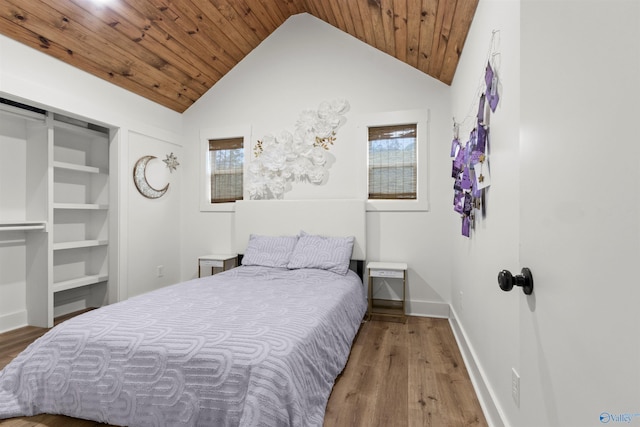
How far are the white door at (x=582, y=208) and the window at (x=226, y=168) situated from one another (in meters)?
3.74

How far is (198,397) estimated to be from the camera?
141 cm

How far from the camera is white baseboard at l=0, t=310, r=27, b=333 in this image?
301cm

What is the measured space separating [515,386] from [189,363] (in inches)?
55.5

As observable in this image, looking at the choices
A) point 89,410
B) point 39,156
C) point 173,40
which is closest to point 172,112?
point 173,40

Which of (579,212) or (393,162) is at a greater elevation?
(393,162)

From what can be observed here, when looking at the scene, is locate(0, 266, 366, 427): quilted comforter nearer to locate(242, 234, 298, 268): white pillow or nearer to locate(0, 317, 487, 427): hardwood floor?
locate(0, 317, 487, 427): hardwood floor

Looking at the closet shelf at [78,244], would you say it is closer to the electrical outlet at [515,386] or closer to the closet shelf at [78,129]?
the closet shelf at [78,129]

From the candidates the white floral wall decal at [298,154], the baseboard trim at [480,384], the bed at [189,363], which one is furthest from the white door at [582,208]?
the white floral wall decal at [298,154]

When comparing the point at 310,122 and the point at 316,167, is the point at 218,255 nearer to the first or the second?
the point at 316,167

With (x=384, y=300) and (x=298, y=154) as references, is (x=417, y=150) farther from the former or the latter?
(x=384, y=300)

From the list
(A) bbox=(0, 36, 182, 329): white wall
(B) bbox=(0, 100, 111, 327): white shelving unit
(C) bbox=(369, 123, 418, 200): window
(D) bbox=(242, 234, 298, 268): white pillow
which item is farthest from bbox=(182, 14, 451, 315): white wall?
(B) bbox=(0, 100, 111, 327): white shelving unit

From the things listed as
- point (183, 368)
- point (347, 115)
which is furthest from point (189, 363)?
point (347, 115)

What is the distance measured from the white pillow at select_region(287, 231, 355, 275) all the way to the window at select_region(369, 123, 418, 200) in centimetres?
72

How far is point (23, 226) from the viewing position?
2.91m
